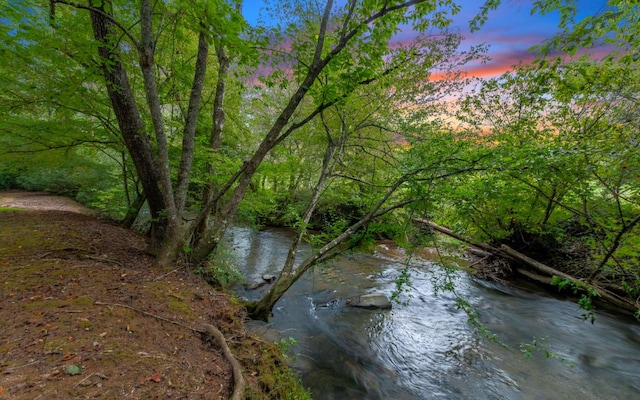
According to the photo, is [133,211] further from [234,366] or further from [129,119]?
[234,366]

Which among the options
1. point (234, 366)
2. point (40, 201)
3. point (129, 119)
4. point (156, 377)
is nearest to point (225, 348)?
point (234, 366)

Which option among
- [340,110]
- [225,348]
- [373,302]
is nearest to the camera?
[225,348]

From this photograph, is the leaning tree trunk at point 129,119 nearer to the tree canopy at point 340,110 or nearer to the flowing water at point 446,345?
the tree canopy at point 340,110

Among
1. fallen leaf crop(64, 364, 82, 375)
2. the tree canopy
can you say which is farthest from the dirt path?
fallen leaf crop(64, 364, 82, 375)

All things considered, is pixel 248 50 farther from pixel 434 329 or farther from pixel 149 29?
pixel 434 329

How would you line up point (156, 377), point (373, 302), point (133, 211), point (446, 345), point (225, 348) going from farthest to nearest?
point (133, 211)
point (373, 302)
point (446, 345)
point (225, 348)
point (156, 377)

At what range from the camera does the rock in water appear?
269 inches

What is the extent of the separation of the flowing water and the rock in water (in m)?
0.19

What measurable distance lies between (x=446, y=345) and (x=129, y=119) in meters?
8.02

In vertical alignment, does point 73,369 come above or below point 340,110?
below

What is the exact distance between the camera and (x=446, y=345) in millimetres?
5559

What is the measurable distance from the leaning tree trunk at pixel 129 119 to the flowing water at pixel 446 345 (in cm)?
318

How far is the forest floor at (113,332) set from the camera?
6.55 feet

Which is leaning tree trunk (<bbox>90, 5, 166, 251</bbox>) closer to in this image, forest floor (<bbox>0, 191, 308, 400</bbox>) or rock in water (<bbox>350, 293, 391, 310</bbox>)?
forest floor (<bbox>0, 191, 308, 400</bbox>)
